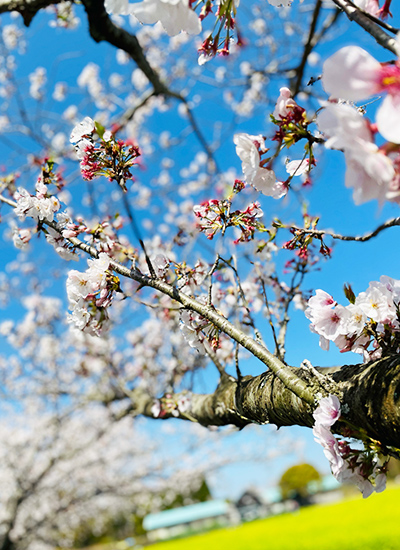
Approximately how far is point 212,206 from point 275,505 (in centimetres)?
3307

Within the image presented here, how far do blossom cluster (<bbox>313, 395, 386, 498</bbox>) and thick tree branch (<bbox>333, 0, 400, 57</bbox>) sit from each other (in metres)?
0.83

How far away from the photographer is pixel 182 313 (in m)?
1.64

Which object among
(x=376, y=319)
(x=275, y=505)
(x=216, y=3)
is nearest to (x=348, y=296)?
(x=376, y=319)

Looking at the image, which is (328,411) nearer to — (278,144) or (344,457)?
(344,457)

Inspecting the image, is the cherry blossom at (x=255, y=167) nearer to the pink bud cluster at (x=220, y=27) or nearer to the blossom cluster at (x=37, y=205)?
the pink bud cluster at (x=220, y=27)

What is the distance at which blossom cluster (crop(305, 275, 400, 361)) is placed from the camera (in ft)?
4.11

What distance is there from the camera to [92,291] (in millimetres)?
1530

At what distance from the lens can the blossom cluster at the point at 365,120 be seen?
58 cm

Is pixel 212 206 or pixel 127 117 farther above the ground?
pixel 127 117

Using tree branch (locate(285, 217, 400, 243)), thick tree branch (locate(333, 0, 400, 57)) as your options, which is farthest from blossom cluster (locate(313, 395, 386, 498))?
thick tree branch (locate(333, 0, 400, 57))

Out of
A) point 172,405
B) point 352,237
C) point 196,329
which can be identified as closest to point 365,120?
point 352,237

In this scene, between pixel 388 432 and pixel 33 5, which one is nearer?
pixel 388 432

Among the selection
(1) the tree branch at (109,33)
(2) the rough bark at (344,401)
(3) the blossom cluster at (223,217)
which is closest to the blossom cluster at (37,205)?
(3) the blossom cluster at (223,217)

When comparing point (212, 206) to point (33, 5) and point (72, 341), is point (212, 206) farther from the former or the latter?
point (72, 341)
